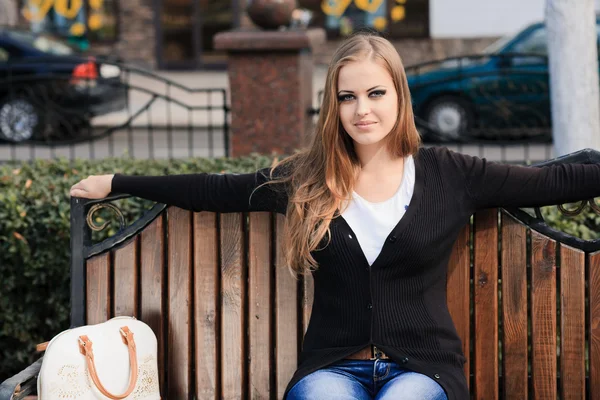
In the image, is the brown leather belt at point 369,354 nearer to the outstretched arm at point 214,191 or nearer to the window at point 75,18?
the outstretched arm at point 214,191

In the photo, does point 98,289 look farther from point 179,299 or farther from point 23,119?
point 23,119

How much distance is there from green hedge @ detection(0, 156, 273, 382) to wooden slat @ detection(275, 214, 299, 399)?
0.94 meters

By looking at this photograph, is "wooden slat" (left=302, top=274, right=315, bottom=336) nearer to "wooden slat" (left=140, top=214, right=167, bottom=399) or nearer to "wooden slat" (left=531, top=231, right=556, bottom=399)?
"wooden slat" (left=140, top=214, right=167, bottom=399)

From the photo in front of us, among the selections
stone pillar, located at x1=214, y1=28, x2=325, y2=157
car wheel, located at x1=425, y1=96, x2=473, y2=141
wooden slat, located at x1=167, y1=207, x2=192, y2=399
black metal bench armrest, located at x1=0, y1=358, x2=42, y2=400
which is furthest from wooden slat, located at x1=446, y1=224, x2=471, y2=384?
car wheel, located at x1=425, y1=96, x2=473, y2=141

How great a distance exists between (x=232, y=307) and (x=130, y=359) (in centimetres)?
43

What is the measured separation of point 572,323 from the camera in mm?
3445

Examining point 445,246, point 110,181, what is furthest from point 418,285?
point 110,181

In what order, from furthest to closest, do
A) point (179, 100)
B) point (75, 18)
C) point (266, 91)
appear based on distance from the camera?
point (75, 18)
point (179, 100)
point (266, 91)

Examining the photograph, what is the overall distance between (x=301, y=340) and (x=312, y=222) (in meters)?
0.56

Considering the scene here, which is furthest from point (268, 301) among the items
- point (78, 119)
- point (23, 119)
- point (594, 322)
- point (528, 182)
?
point (23, 119)

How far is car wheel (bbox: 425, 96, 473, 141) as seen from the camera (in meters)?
12.3

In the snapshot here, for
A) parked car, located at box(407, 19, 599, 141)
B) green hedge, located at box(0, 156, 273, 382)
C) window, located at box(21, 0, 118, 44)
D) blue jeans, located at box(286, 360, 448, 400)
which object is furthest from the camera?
window, located at box(21, 0, 118, 44)

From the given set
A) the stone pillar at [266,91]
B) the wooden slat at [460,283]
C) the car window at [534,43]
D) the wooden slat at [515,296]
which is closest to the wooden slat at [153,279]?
the wooden slat at [460,283]

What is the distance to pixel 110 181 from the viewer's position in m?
3.53
